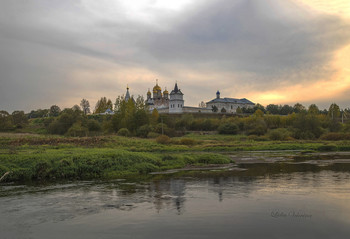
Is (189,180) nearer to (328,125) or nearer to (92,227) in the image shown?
(92,227)

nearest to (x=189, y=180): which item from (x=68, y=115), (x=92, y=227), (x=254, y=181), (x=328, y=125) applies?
(x=254, y=181)

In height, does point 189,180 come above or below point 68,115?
below

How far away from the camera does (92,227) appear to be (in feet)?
34.7

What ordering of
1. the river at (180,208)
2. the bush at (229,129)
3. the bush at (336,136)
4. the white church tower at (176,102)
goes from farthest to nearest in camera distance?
the white church tower at (176,102), the bush at (229,129), the bush at (336,136), the river at (180,208)

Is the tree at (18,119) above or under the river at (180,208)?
above

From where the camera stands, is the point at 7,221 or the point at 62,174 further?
the point at 62,174

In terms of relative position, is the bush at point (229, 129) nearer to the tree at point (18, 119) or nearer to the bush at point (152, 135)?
the bush at point (152, 135)

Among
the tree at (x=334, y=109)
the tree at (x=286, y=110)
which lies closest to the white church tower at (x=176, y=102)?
the tree at (x=286, y=110)

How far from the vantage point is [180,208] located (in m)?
12.7

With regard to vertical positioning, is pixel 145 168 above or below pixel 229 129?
below

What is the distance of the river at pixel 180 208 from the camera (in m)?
10.2

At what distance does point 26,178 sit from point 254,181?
13.6 metres

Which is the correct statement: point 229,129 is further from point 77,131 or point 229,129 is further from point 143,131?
point 77,131

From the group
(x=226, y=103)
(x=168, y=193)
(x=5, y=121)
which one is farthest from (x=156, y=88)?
(x=168, y=193)
